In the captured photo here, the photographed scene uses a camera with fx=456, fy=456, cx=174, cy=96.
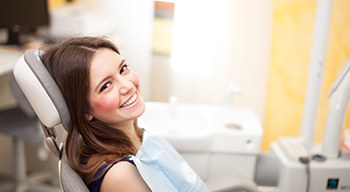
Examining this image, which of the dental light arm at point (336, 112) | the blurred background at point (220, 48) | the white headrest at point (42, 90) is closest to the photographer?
the white headrest at point (42, 90)

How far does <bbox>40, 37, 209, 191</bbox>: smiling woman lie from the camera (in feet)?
3.72

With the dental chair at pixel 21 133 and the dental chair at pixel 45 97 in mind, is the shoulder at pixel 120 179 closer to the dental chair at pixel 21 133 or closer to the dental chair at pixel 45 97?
the dental chair at pixel 45 97

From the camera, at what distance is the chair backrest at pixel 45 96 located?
1.07m

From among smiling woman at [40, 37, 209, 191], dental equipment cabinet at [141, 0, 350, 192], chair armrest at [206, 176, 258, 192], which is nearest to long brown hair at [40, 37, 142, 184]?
smiling woman at [40, 37, 209, 191]

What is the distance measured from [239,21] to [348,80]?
2.62 feet

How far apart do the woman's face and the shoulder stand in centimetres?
13

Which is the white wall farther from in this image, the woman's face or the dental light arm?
the woman's face

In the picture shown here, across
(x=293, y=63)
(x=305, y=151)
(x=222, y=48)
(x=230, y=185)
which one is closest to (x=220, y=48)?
(x=222, y=48)

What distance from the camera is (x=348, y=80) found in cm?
152

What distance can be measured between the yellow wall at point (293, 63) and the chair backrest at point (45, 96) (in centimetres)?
118

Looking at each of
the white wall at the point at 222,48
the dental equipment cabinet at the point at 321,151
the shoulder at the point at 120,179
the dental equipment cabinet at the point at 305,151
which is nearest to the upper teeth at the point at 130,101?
the shoulder at the point at 120,179

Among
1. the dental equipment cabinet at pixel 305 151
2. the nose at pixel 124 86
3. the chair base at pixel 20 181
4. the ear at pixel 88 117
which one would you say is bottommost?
the chair base at pixel 20 181

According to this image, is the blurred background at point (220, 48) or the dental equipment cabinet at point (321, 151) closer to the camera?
the dental equipment cabinet at point (321, 151)

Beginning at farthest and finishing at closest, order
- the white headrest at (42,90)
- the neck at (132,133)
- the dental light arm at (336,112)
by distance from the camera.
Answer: the dental light arm at (336,112) → the neck at (132,133) → the white headrest at (42,90)
